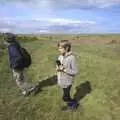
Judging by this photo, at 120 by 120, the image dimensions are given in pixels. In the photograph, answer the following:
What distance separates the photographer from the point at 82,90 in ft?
35.1

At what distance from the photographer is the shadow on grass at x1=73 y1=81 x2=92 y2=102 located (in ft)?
33.2

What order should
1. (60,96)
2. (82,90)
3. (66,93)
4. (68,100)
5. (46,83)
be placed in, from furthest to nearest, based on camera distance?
(46,83) → (82,90) → (60,96) → (68,100) → (66,93)

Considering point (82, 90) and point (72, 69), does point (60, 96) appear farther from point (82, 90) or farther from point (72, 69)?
point (72, 69)

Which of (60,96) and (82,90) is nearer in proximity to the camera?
(60,96)

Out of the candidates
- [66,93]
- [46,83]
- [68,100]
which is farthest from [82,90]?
[66,93]

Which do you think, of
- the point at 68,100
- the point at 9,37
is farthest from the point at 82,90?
the point at 9,37

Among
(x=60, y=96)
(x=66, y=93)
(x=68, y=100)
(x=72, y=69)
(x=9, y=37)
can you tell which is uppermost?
(x=9, y=37)

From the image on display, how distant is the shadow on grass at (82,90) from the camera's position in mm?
10125

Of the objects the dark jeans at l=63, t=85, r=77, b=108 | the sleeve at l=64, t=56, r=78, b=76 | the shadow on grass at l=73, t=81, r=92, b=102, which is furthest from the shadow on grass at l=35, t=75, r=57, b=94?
the sleeve at l=64, t=56, r=78, b=76

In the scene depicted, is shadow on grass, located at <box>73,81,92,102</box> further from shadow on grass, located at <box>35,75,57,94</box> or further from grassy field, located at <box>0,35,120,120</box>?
shadow on grass, located at <box>35,75,57,94</box>

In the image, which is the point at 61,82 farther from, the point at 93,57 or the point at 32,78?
the point at 93,57

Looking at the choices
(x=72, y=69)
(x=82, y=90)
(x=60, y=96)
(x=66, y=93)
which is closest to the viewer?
(x=72, y=69)

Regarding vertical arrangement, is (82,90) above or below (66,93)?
below

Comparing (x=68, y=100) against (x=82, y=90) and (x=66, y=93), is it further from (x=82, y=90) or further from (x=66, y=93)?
(x=82, y=90)
